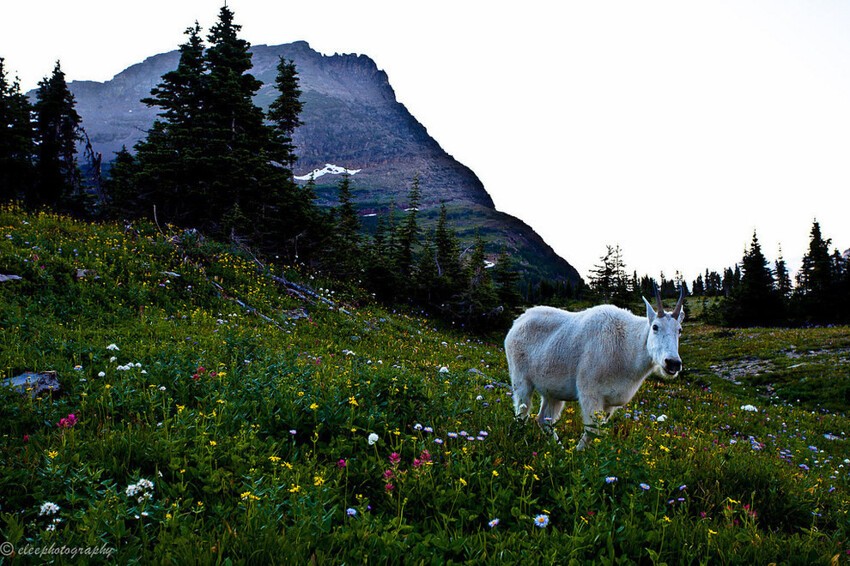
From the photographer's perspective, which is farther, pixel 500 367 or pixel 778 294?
pixel 778 294

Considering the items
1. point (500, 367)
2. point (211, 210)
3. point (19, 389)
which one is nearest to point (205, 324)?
point (19, 389)

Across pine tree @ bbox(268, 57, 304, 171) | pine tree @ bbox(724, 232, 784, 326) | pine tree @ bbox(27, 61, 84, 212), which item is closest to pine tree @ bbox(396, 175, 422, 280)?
pine tree @ bbox(268, 57, 304, 171)

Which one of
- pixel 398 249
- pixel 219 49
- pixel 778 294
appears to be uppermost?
pixel 219 49

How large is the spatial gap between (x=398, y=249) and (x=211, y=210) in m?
16.6

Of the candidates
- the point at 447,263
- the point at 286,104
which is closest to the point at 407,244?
the point at 447,263

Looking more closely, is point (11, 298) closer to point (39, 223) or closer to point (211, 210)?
point (39, 223)

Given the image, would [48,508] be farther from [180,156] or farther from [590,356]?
[180,156]

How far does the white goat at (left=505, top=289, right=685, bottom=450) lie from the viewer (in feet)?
20.6

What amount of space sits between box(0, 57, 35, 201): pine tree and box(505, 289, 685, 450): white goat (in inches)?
1735

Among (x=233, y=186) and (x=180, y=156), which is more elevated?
(x=180, y=156)

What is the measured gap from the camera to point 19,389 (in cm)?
482

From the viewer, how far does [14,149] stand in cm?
3531

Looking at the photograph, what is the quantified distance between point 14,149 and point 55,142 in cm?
393

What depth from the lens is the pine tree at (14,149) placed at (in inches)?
1367
